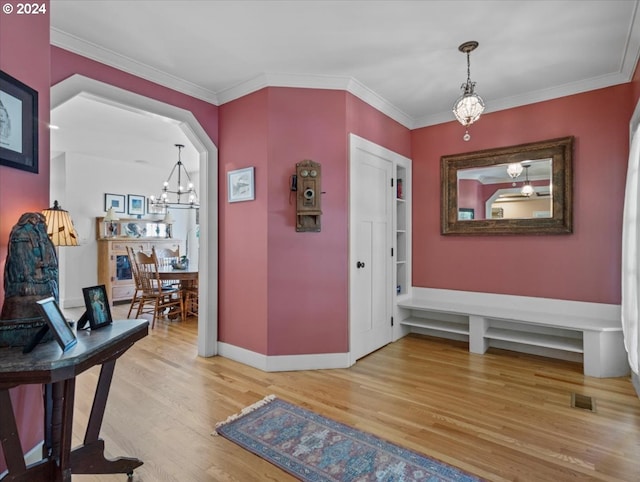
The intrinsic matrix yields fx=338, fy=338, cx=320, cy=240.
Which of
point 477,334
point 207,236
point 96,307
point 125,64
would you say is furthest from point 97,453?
point 477,334

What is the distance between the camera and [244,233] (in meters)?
3.31

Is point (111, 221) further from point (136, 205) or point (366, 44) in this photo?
point (366, 44)

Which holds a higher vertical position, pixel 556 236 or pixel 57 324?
pixel 556 236

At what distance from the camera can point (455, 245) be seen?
4.08 metres

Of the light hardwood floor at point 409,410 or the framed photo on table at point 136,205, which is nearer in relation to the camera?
the light hardwood floor at point 409,410

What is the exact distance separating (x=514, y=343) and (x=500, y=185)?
5.67 feet

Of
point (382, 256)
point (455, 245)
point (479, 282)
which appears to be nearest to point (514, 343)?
point (479, 282)

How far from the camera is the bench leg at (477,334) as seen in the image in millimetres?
3529

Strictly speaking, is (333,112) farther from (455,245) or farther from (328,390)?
(328,390)

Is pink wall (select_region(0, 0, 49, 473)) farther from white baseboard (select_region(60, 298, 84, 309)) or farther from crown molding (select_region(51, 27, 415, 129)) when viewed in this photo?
white baseboard (select_region(60, 298, 84, 309))

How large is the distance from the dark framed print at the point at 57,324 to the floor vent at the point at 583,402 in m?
3.16

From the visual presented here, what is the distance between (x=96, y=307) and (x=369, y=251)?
2485 mm

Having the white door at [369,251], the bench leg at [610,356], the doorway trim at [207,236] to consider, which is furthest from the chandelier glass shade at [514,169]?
the doorway trim at [207,236]

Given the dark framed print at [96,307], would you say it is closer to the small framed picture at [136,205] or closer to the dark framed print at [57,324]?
the dark framed print at [57,324]
